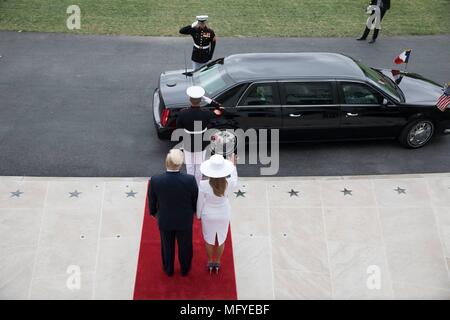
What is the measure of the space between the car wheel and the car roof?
49.0 inches

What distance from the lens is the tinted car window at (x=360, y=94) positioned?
820 centimetres

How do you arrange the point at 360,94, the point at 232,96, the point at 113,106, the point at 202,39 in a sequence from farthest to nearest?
the point at 202,39 < the point at 113,106 < the point at 360,94 < the point at 232,96

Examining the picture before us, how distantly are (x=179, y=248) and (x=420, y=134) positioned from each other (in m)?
5.08

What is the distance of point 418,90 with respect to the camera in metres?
8.83

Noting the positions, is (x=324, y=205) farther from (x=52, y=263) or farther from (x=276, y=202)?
(x=52, y=263)

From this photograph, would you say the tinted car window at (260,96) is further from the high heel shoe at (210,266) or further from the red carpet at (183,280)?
the high heel shoe at (210,266)

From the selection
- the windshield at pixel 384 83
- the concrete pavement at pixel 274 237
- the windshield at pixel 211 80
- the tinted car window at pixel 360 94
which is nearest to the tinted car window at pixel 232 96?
the windshield at pixel 211 80

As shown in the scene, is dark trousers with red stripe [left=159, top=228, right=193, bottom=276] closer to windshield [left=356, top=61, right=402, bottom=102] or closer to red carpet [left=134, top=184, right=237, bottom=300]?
red carpet [left=134, top=184, right=237, bottom=300]

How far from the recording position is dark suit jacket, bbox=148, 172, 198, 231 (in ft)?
17.4

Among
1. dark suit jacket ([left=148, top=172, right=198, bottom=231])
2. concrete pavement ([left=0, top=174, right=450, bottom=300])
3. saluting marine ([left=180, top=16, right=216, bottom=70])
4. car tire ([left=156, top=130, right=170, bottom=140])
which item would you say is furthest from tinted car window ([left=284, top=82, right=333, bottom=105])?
dark suit jacket ([left=148, top=172, right=198, bottom=231])

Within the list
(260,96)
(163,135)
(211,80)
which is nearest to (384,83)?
(260,96)

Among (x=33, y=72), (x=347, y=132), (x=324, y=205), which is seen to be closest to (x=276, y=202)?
(x=324, y=205)

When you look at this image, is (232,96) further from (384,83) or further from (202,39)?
(384,83)

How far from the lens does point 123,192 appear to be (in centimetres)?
753
